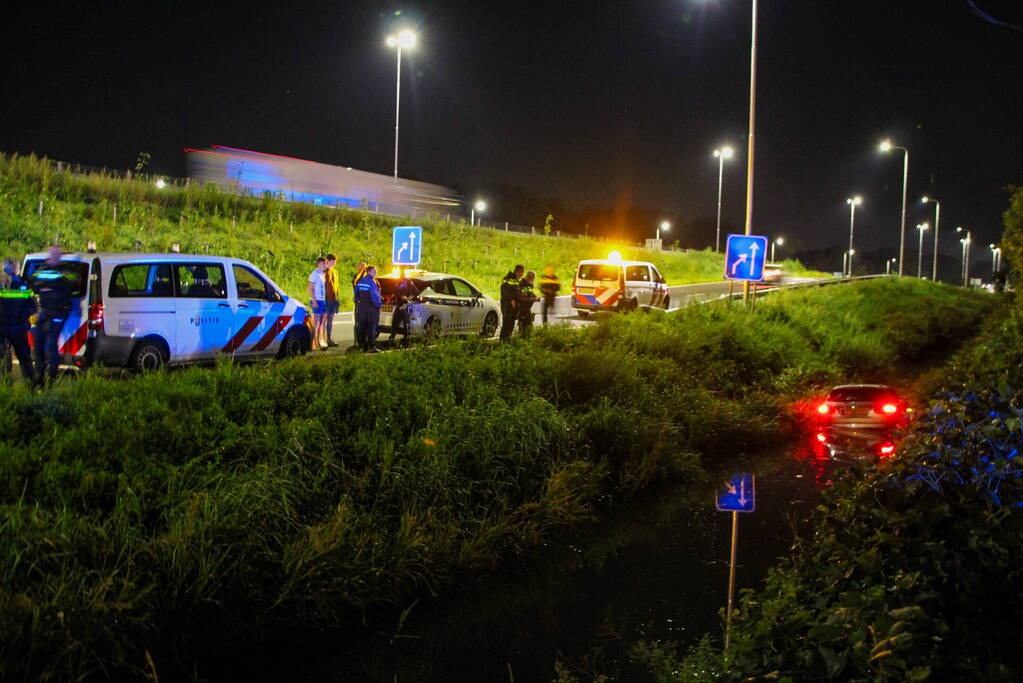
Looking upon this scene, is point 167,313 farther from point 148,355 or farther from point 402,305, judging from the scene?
point 402,305

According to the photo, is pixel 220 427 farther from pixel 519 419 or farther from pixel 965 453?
pixel 965 453

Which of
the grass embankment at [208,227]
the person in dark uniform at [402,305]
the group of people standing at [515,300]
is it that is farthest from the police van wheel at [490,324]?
the grass embankment at [208,227]

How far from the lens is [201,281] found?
40.2 ft

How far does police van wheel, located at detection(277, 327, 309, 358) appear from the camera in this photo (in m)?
13.5

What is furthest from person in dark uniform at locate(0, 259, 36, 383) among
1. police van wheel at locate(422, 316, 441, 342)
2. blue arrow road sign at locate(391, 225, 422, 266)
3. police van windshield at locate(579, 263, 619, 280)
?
police van windshield at locate(579, 263, 619, 280)

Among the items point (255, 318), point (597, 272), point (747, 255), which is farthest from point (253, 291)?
point (597, 272)

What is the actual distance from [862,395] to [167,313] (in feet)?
35.1

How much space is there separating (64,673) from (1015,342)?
7426mm

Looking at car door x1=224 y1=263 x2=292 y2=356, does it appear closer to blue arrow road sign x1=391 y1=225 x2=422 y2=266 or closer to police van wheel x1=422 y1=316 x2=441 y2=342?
police van wheel x1=422 y1=316 x2=441 y2=342

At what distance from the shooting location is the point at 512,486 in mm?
8859

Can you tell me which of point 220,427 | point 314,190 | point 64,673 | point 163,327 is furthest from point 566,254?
point 64,673

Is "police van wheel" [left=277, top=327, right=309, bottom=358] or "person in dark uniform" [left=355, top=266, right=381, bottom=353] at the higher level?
"person in dark uniform" [left=355, top=266, right=381, bottom=353]

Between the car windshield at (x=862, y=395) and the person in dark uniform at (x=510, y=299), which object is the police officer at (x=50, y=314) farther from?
the car windshield at (x=862, y=395)

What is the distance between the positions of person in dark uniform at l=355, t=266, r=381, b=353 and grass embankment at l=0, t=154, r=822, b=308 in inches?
426
